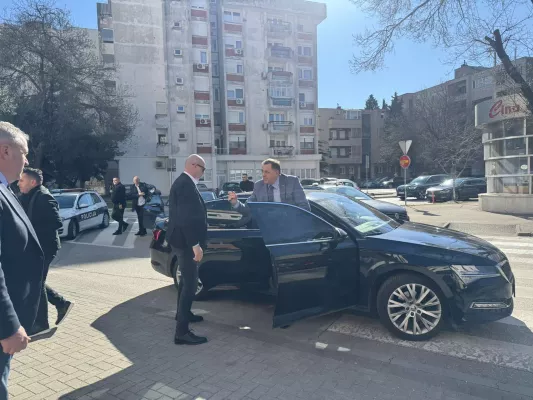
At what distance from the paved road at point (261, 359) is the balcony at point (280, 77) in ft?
143

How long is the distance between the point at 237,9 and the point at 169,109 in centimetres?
1435

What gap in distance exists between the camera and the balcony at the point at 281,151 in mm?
45688

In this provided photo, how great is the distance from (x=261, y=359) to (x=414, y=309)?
1.58m

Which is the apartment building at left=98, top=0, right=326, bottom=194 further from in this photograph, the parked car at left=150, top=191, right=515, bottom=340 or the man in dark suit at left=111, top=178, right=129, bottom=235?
the parked car at left=150, top=191, right=515, bottom=340

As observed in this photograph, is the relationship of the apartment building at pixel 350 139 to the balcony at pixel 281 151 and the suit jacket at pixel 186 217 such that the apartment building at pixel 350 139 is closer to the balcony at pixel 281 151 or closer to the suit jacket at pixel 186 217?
the balcony at pixel 281 151

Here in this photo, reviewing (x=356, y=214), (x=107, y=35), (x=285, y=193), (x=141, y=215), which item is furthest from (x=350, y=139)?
(x=356, y=214)

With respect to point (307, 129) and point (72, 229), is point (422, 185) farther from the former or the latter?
point (307, 129)

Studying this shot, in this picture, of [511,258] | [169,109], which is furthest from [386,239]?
[169,109]

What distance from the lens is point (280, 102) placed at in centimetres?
4616

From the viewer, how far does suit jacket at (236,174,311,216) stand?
4801 mm

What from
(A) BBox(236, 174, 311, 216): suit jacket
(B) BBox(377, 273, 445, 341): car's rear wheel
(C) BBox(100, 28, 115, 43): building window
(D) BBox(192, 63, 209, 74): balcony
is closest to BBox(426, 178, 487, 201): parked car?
(A) BBox(236, 174, 311, 216): suit jacket

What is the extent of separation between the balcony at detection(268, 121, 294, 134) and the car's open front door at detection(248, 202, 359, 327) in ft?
140

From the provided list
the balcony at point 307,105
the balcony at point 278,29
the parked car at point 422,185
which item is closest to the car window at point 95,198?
the parked car at point 422,185

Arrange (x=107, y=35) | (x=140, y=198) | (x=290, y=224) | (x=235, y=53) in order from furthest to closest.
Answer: (x=235, y=53) < (x=107, y=35) < (x=140, y=198) < (x=290, y=224)
